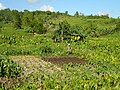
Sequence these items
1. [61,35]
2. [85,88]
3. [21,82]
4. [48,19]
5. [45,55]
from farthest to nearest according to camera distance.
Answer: [48,19]
[61,35]
[45,55]
[21,82]
[85,88]

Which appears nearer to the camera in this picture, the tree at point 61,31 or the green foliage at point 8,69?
the green foliage at point 8,69

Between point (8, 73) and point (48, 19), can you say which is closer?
point (8, 73)

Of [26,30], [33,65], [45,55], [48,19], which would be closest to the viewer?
[33,65]

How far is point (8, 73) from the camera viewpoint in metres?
16.7

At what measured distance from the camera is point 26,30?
68.9m

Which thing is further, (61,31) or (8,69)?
(61,31)

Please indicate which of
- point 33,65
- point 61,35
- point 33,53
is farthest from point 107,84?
point 61,35

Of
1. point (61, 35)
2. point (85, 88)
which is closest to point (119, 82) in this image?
point (85, 88)

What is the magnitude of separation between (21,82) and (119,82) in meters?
4.86

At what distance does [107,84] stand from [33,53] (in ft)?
46.5

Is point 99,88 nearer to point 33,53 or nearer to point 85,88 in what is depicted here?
point 85,88

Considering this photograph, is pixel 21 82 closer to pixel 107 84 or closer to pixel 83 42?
pixel 107 84

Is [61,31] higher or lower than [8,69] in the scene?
lower

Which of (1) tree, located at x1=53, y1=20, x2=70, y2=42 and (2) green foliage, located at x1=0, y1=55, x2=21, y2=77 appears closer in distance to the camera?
(2) green foliage, located at x1=0, y1=55, x2=21, y2=77
